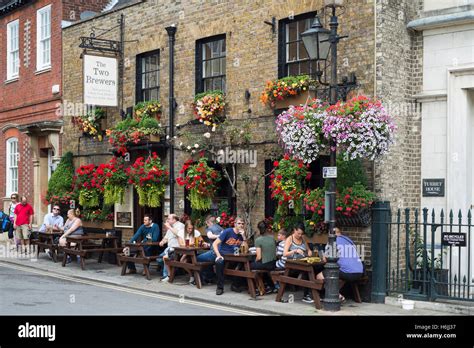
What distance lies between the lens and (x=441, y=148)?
42.1 feet

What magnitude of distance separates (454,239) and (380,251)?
1364 millimetres

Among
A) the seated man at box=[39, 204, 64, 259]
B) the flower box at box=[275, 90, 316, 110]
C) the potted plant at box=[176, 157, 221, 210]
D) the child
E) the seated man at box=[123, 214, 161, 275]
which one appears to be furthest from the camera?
the seated man at box=[39, 204, 64, 259]

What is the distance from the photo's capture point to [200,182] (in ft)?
50.0

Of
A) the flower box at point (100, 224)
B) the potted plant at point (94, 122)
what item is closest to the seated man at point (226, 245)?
the flower box at point (100, 224)

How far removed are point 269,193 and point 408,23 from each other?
4.43 m

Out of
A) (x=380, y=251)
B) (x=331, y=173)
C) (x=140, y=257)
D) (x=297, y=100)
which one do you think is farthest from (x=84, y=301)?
(x=297, y=100)

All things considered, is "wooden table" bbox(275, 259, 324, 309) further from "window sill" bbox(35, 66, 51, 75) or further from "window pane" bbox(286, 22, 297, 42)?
"window sill" bbox(35, 66, 51, 75)

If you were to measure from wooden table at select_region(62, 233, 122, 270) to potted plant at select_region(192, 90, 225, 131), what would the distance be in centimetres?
423

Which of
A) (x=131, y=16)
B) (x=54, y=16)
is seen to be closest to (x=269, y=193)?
(x=131, y=16)

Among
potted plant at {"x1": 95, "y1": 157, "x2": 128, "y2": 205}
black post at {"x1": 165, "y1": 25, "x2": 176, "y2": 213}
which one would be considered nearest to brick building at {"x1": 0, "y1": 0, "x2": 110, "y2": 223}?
potted plant at {"x1": 95, "y1": 157, "x2": 128, "y2": 205}

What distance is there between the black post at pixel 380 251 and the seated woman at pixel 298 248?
1.05 metres

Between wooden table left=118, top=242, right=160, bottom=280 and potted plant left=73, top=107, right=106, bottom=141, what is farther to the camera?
potted plant left=73, top=107, right=106, bottom=141

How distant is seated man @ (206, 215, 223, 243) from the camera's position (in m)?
14.7

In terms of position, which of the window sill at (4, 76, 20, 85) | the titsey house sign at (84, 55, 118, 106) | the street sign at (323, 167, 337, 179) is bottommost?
the street sign at (323, 167, 337, 179)
